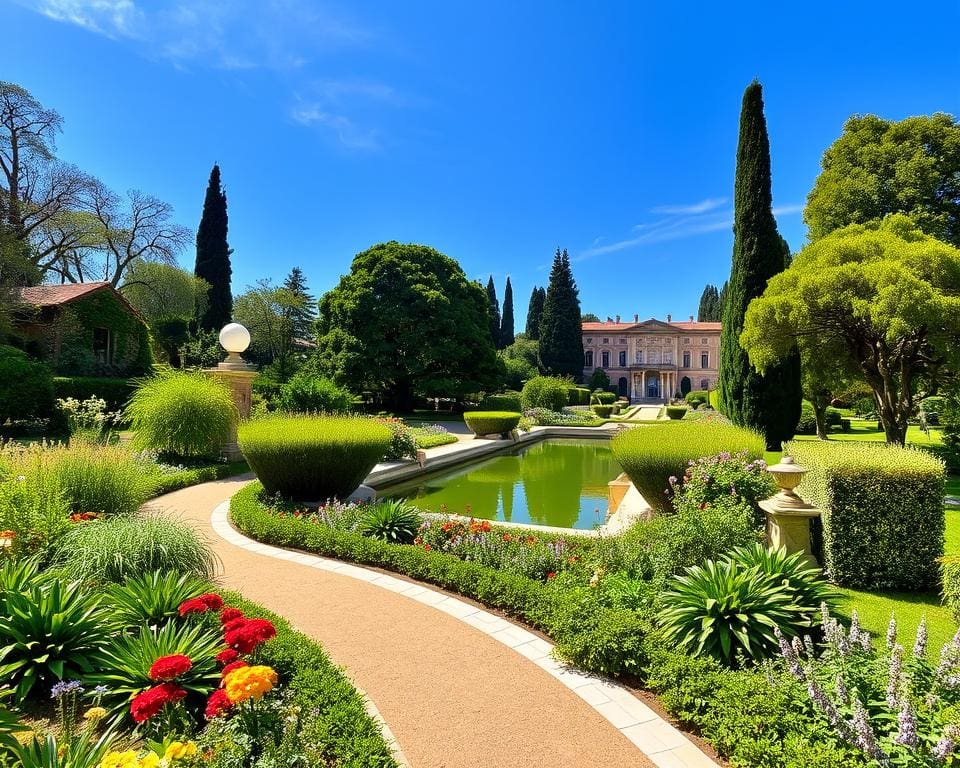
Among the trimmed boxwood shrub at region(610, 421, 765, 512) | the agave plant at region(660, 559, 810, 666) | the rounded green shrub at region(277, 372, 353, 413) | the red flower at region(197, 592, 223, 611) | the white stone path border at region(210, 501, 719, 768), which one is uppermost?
the rounded green shrub at region(277, 372, 353, 413)

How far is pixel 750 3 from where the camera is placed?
6.47 metres

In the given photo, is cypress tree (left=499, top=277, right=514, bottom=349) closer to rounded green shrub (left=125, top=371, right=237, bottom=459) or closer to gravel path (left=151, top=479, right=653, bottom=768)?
rounded green shrub (left=125, top=371, right=237, bottom=459)

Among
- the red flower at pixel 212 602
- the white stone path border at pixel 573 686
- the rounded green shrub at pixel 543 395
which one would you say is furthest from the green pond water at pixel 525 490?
the rounded green shrub at pixel 543 395

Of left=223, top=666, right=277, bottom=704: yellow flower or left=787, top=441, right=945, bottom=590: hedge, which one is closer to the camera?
left=223, top=666, right=277, bottom=704: yellow flower

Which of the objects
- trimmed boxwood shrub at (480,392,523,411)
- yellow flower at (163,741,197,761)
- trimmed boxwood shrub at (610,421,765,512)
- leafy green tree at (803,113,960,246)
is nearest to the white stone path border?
yellow flower at (163,741,197,761)

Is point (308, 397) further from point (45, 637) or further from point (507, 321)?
point (507, 321)

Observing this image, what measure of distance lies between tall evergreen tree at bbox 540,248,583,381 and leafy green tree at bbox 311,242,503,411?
20333mm

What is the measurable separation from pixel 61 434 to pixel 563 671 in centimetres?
1640

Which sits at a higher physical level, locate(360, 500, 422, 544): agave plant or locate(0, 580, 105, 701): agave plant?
locate(0, 580, 105, 701): agave plant

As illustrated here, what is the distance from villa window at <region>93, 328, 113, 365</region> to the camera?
789 inches

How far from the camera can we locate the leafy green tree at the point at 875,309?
8094mm

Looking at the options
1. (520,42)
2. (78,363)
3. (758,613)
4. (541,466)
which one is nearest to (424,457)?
(541,466)

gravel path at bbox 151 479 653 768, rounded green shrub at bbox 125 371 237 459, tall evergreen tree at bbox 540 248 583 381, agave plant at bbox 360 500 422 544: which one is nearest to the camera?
gravel path at bbox 151 479 653 768

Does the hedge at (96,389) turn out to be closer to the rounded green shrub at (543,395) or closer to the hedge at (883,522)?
the hedge at (883,522)
